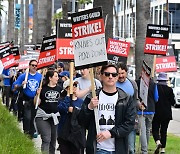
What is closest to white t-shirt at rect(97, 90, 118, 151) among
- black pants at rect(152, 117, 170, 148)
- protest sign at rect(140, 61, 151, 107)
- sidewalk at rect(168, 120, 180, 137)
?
protest sign at rect(140, 61, 151, 107)

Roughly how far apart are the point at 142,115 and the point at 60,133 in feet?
9.78

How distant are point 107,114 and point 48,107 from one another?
14.8ft

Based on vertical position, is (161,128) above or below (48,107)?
below

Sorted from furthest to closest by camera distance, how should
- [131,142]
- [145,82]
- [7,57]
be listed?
[7,57]
[145,82]
[131,142]

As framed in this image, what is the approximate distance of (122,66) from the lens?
11594 millimetres

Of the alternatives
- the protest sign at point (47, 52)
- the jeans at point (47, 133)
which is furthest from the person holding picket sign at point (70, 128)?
the protest sign at point (47, 52)

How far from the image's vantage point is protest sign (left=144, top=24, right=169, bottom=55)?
→ 14969 millimetres

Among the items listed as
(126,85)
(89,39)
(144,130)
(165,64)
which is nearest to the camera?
(89,39)

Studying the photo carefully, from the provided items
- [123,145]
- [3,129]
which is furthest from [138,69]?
[123,145]

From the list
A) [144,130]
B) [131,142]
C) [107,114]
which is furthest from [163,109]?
[107,114]

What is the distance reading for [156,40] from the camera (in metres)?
15.2

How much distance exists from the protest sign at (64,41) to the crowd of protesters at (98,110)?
1.55 feet

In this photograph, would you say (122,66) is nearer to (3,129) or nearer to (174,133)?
(3,129)

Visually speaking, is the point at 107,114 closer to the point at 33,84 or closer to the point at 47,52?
the point at 47,52
